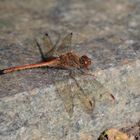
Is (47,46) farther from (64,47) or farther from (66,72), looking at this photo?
(66,72)

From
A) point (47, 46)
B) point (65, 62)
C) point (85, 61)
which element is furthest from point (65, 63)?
point (47, 46)

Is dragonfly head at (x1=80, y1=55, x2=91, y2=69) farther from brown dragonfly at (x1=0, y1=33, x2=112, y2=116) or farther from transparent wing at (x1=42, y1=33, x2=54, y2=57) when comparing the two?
transparent wing at (x1=42, y1=33, x2=54, y2=57)

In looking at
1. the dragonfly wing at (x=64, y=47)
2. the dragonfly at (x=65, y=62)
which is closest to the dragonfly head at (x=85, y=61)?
the dragonfly at (x=65, y=62)

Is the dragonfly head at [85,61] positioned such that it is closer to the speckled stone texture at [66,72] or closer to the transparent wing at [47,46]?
the speckled stone texture at [66,72]

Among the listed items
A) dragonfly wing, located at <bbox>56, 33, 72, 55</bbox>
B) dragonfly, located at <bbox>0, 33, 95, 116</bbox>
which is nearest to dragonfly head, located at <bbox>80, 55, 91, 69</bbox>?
dragonfly, located at <bbox>0, 33, 95, 116</bbox>

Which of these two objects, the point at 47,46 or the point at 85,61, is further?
the point at 47,46

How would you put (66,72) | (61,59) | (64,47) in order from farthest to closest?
1. (64,47)
2. (61,59)
3. (66,72)
